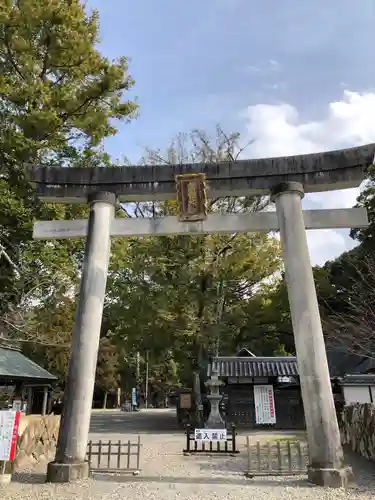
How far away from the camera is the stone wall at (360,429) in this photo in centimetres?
973

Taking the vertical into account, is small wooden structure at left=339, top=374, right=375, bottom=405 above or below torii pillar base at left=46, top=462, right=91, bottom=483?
above

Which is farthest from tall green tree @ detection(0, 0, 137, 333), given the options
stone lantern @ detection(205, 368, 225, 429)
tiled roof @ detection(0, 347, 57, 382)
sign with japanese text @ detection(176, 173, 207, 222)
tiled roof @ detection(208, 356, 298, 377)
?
tiled roof @ detection(208, 356, 298, 377)

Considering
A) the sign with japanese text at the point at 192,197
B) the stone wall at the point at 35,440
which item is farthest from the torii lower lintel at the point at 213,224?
the stone wall at the point at 35,440

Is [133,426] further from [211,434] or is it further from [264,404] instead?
[211,434]

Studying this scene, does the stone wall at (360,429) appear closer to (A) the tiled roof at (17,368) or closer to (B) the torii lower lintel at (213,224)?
(B) the torii lower lintel at (213,224)

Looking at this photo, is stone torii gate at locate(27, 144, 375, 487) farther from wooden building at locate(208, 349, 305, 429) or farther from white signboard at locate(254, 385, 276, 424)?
wooden building at locate(208, 349, 305, 429)

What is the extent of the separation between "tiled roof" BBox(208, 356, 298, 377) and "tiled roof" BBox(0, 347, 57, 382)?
824 centimetres

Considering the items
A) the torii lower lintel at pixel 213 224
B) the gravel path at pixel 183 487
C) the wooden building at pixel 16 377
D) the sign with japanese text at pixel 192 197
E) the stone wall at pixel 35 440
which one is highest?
the sign with japanese text at pixel 192 197

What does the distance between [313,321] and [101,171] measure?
17.4ft

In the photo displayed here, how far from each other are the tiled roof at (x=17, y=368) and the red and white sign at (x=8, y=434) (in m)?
9.55

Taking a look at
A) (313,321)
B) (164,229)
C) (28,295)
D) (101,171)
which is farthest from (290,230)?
(28,295)

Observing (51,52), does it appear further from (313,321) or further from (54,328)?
(54,328)

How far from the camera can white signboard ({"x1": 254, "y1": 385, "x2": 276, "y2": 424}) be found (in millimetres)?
18094

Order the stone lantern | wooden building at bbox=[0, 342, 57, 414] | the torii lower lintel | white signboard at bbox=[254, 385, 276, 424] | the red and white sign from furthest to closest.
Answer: white signboard at bbox=[254, 385, 276, 424] → the stone lantern → wooden building at bbox=[0, 342, 57, 414] → the torii lower lintel → the red and white sign
